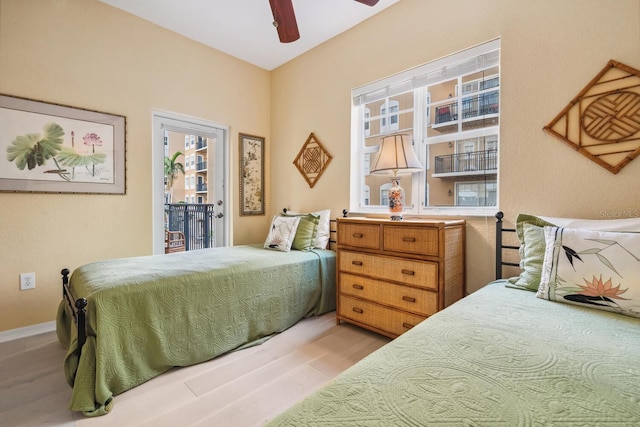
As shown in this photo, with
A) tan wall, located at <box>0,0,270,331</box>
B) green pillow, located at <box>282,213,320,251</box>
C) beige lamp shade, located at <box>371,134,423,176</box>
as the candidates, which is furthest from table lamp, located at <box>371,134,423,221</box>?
tan wall, located at <box>0,0,270,331</box>

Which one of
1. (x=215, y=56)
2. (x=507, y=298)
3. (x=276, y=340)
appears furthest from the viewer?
(x=215, y=56)

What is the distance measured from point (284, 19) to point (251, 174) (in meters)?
2.03

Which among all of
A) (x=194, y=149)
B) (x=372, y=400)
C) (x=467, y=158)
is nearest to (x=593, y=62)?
(x=467, y=158)

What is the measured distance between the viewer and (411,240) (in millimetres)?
2006

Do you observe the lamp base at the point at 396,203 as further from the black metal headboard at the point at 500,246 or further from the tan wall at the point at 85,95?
the tan wall at the point at 85,95

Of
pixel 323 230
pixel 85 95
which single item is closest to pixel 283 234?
pixel 323 230

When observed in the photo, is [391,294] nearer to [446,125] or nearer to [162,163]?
[446,125]

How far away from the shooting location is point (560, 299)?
4.35ft

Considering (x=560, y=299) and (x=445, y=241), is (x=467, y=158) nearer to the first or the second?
(x=445, y=241)

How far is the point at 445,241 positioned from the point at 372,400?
1440 millimetres

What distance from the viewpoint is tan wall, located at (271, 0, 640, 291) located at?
1.64m

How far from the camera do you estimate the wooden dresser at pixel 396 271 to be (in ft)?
6.28

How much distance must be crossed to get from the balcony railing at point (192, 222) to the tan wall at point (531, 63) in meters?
2.26

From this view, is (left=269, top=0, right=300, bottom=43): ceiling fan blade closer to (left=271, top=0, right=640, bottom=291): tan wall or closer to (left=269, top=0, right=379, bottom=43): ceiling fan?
(left=269, top=0, right=379, bottom=43): ceiling fan
